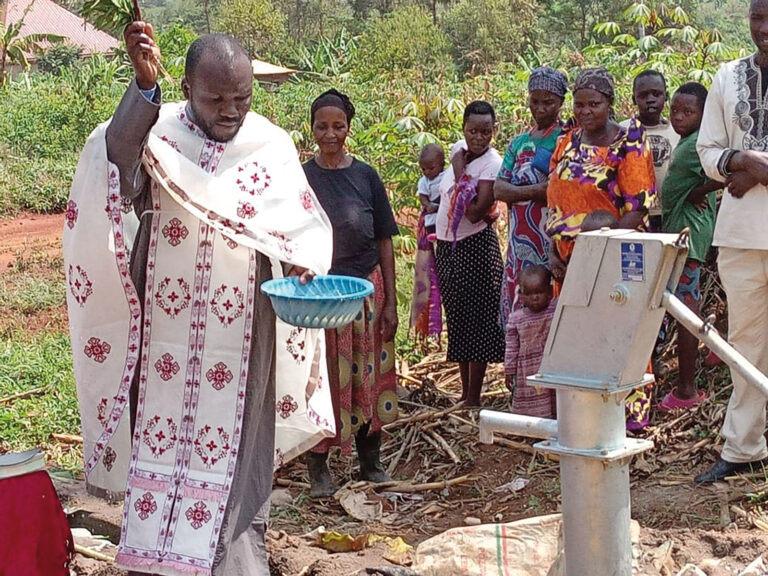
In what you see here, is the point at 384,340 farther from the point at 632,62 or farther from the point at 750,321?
the point at 632,62

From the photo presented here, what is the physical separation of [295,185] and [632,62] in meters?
8.81

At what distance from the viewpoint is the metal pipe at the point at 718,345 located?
5.97 ft

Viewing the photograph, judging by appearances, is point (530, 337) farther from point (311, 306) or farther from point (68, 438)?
point (68, 438)

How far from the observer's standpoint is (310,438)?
3.63m

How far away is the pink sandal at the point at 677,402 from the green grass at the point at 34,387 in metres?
3.12

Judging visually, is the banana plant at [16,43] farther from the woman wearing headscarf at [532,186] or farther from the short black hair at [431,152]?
the woman wearing headscarf at [532,186]

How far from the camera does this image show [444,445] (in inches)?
213

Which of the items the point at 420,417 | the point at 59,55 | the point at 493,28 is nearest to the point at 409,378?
the point at 420,417

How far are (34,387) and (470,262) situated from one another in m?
2.74

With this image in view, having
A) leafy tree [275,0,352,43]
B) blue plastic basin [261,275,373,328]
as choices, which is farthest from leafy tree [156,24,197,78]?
leafy tree [275,0,352,43]

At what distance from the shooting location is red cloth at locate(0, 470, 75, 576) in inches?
125

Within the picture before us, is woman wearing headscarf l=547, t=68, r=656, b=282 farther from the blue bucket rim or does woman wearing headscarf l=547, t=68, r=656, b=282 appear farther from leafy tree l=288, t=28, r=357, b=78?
leafy tree l=288, t=28, r=357, b=78

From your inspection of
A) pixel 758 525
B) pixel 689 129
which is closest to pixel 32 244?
pixel 689 129

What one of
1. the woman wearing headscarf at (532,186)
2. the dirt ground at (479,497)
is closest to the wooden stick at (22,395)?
the dirt ground at (479,497)
